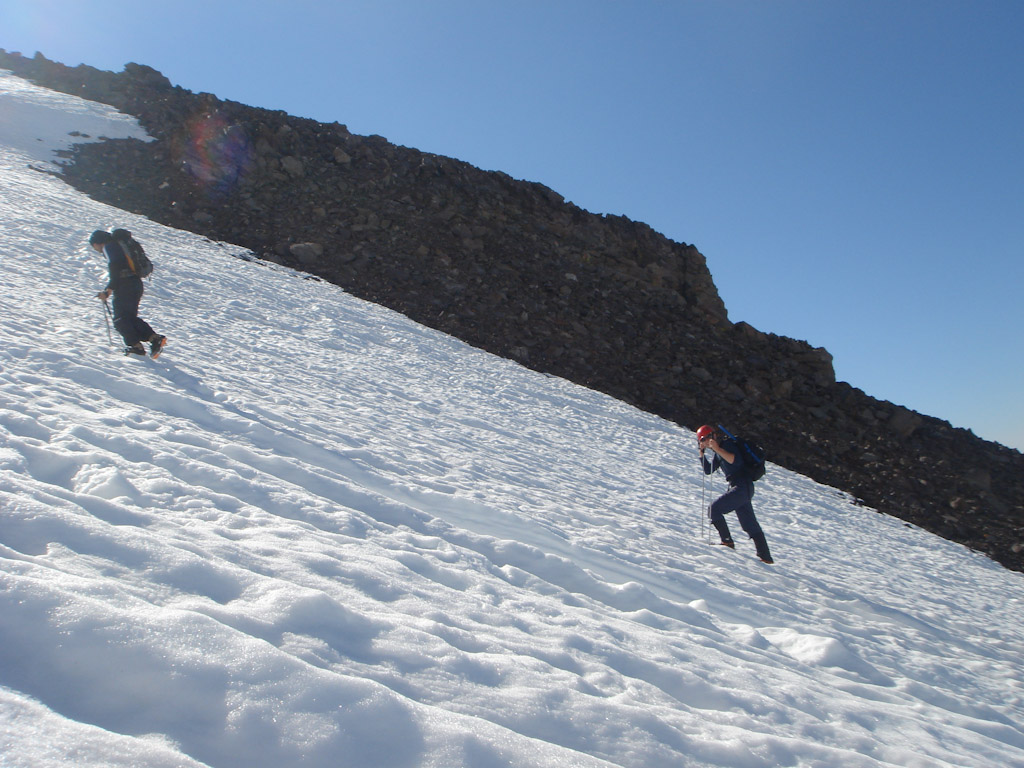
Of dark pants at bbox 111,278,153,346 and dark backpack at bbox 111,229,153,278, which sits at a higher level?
dark backpack at bbox 111,229,153,278

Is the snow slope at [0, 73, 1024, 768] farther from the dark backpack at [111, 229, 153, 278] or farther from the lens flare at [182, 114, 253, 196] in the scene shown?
the lens flare at [182, 114, 253, 196]

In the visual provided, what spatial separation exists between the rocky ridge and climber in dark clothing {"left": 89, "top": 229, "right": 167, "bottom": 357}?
9.53 m

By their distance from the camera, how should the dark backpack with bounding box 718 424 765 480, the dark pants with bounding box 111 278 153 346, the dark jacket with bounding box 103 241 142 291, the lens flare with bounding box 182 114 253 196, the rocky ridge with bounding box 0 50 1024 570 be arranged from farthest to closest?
the lens flare with bounding box 182 114 253 196 < the rocky ridge with bounding box 0 50 1024 570 < the dark jacket with bounding box 103 241 142 291 < the dark pants with bounding box 111 278 153 346 < the dark backpack with bounding box 718 424 765 480

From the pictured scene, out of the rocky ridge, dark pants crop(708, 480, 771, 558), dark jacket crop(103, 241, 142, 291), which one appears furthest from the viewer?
the rocky ridge

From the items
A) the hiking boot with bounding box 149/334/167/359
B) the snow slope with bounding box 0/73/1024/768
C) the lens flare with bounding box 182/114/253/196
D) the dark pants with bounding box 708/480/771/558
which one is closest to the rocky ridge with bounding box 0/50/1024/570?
the lens flare with bounding box 182/114/253/196

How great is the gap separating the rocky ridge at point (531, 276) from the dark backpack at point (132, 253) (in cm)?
942

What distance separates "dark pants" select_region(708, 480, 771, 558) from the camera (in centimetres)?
769

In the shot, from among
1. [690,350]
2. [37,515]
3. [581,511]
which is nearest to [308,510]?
[37,515]

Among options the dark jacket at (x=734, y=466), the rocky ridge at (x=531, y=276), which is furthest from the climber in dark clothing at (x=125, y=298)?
the rocky ridge at (x=531, y=276)

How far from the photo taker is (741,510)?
7.75m

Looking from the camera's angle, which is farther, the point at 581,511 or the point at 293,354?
the point at 293,354

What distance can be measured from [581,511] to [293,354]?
6586 millimetres

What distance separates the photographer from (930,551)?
12523 millimetres

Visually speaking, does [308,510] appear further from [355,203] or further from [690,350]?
[355,203]
